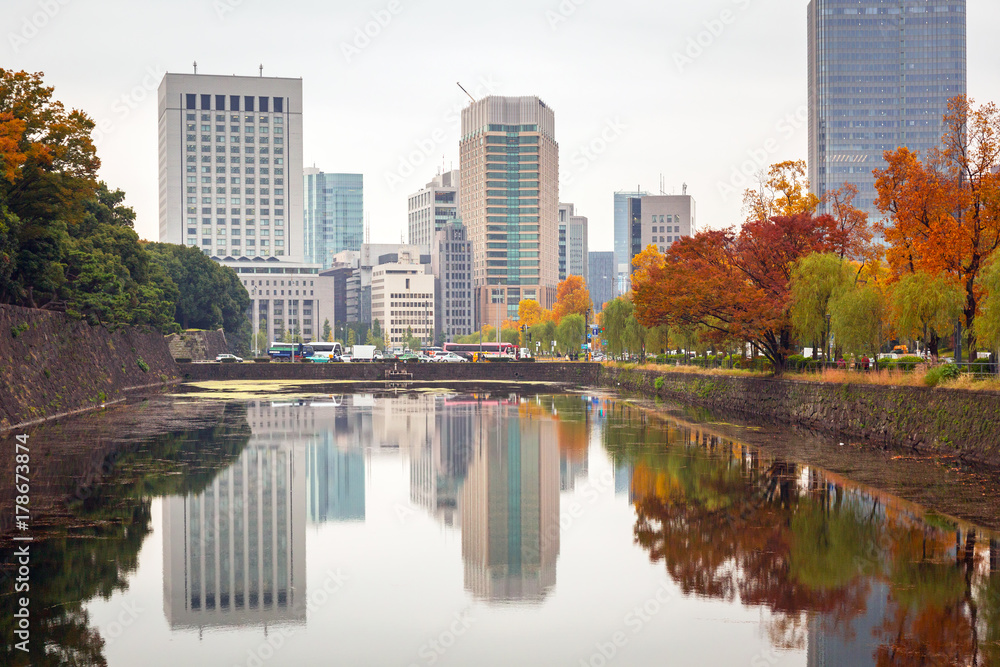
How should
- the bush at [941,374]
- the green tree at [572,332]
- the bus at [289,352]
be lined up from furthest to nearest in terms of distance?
the bus at [289,352]
the green tree at [572,332]
the bush at [941,374]

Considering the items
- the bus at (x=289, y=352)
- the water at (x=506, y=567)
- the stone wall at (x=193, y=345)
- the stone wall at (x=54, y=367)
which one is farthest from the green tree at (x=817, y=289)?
the bus at (x=289, y=352)

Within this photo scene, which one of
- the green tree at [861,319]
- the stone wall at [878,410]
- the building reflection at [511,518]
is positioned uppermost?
the green tree at [861,319]

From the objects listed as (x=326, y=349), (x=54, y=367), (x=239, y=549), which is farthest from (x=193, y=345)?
(x=239, y=549)

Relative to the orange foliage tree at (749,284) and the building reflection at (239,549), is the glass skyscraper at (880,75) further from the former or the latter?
the building reflection at (239,549)

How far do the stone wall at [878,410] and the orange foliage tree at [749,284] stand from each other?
280 cm

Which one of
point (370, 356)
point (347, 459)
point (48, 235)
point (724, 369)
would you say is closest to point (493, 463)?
point (347, 459)

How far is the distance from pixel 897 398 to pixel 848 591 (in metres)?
19.9

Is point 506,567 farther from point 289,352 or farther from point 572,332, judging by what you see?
point 289,352

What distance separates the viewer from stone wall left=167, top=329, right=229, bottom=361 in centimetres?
10100

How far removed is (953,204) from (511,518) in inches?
1019

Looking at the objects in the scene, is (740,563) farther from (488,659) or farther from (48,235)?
(48,235)

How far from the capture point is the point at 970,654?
10305 mm

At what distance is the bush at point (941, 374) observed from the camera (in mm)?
29250

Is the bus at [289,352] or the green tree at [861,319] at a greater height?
→ the green tree at [861,319]
